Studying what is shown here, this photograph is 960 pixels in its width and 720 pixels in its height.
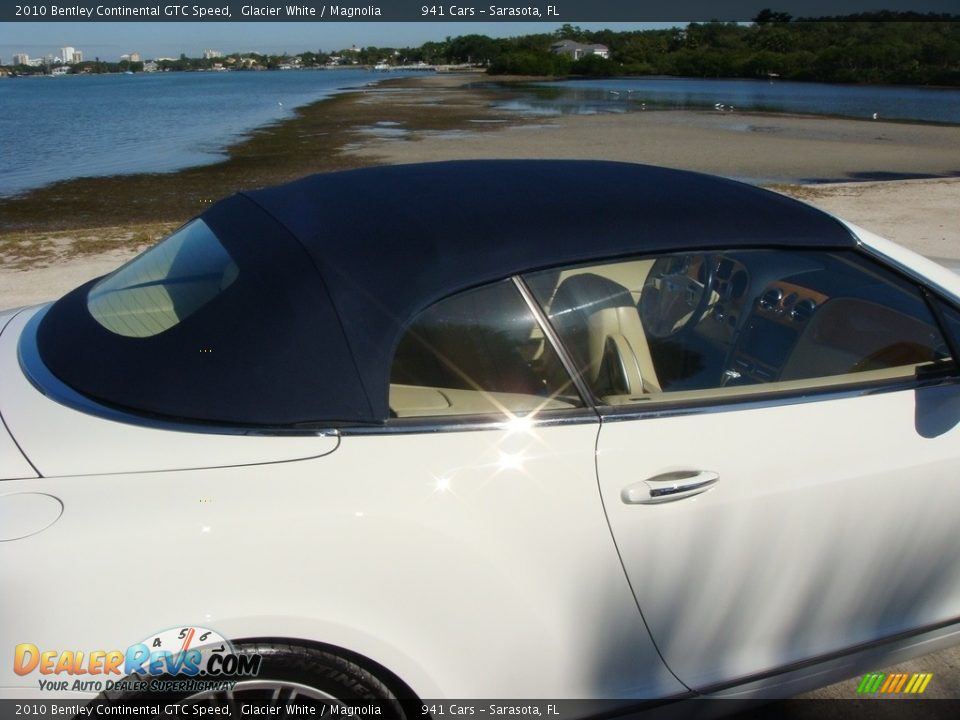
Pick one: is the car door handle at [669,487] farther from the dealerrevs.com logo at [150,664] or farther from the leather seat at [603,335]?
the dealerrevs.com logo at [150,664]

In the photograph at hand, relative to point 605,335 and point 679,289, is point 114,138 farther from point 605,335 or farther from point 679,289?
point 605,335

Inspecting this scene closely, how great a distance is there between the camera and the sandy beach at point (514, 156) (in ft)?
29.5

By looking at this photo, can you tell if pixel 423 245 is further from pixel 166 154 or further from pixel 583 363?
pixel 166 154

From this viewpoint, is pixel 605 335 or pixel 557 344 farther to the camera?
pixel 605 335

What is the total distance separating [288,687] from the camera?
1.80m

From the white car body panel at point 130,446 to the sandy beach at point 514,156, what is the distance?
18.2 feet

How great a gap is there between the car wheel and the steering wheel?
1.66 meters

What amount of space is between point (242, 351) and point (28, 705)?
0.84 meters

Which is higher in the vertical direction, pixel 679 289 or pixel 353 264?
pixel 353 264

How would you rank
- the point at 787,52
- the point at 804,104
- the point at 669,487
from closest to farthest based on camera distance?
1. the point at 669,487
2. the point at 804,104
3. the point at 787,52

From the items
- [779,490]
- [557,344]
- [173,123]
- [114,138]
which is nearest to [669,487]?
[779,490]

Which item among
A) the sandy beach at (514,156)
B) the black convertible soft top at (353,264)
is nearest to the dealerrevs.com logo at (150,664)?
the black convertible soft top at (353,264)

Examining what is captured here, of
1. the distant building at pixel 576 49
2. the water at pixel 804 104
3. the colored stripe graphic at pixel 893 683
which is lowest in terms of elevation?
the colored stripe graphic at pixel 893 683

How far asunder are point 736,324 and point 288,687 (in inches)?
77.4
